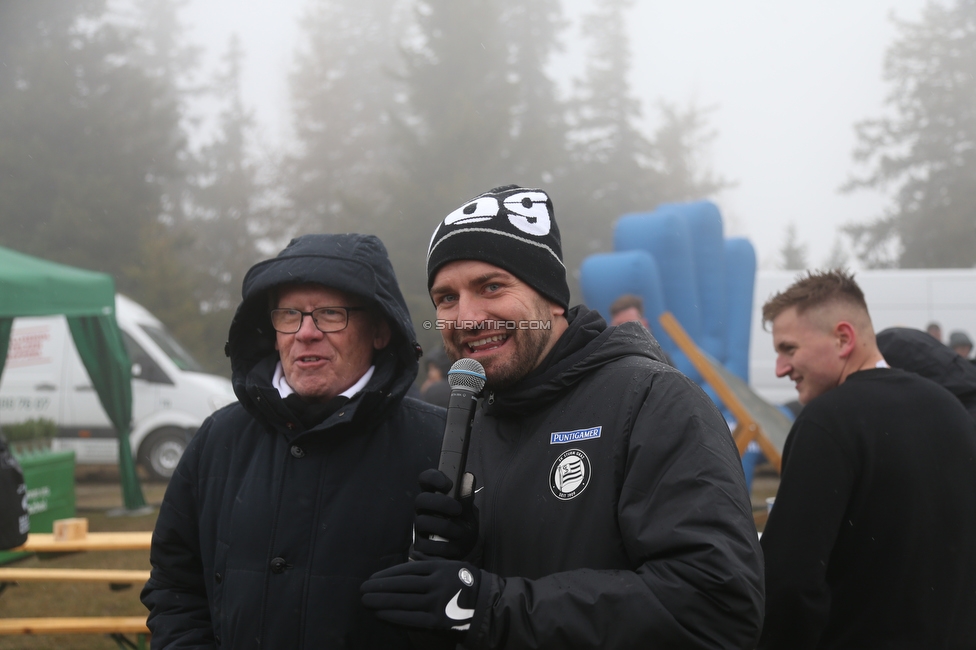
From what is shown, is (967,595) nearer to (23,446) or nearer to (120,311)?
(23,446)

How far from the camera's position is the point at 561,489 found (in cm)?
172

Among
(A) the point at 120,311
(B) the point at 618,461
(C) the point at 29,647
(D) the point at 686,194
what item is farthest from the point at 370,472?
(D) the point at 686,194

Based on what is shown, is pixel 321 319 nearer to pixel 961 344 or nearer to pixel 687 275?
pixel 687 275

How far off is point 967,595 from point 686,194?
35218 millimetres

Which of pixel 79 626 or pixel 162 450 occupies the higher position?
pixel 79 626

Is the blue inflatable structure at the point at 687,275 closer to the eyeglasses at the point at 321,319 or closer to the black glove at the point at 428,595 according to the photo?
the eyeglasses at the point at 321,319

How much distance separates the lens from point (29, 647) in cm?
586

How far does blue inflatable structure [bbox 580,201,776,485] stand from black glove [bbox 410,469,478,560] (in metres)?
7.03

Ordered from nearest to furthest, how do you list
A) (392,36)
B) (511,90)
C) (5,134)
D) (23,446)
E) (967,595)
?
(967,595)
(23,446)
(5,134)
(511,90)
(392,36)

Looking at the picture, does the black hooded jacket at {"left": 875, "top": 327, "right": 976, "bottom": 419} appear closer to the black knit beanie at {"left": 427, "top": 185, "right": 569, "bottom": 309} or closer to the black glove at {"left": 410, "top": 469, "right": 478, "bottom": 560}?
the black knit beanie at {"left": 427, "top": 185, "right": 569, "bottom": 309}

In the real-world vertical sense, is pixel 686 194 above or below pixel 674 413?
above

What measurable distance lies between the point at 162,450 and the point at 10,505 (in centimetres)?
841

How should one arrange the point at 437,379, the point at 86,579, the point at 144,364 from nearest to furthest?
the point at 86,579, the point at 437,379, the point at 144,364

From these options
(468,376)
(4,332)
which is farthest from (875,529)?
(4,332)
